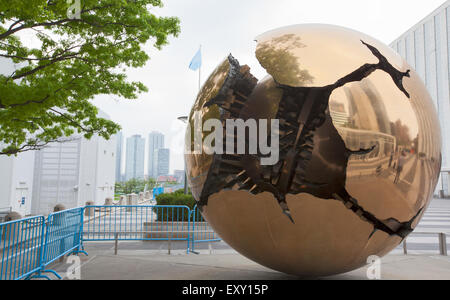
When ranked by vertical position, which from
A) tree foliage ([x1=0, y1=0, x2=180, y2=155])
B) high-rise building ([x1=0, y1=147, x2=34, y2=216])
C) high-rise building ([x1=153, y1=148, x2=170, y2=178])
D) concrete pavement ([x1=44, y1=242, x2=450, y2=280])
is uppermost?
high-rise building ([x1=153, y1=148, x2=170, y2=178])

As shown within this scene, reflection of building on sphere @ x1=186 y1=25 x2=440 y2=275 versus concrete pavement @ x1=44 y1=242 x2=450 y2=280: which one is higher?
reflection of building on sphere @ x1=186 y1=25 x2=440 y2=275

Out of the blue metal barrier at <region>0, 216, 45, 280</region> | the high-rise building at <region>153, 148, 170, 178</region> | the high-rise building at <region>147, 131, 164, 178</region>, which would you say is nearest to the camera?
the blue metal barrier at <region>0, 216, 45, 280</region>

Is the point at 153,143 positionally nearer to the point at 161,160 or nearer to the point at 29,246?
the point at 161,160

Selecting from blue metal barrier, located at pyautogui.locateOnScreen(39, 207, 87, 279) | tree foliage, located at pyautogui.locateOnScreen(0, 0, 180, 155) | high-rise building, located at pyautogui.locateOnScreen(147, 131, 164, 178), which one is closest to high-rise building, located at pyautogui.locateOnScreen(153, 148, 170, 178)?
high-rise building, located at pyautogui.locateOnScreen(147, 131, 164, 178)

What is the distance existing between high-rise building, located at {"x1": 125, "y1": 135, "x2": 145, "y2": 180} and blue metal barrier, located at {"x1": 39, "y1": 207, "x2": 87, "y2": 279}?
111m

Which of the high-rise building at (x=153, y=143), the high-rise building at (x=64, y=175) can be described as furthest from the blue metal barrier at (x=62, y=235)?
the high-rise building at (x=153, y=143)

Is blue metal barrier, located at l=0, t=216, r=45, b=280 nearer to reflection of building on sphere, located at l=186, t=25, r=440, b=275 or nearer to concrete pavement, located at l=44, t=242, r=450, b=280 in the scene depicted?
concrete pavement, located at l=44, t=242, r=450, b=280

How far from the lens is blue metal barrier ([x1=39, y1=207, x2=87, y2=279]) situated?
17.4 ft

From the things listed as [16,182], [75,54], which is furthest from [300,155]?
[16,182]

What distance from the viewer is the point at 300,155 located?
2555 mm

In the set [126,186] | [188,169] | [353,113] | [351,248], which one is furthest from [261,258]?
[126,186]

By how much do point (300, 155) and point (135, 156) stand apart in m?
117
